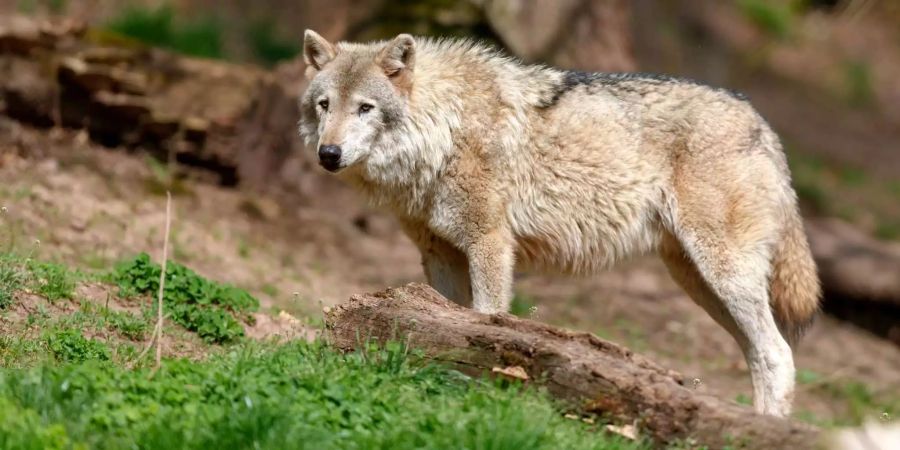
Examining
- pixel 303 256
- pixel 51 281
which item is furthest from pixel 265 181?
pixel 51 281

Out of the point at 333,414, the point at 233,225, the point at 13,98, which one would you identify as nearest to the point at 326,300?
the point at 233,225

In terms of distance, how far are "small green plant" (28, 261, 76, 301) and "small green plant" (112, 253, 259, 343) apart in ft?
1.35

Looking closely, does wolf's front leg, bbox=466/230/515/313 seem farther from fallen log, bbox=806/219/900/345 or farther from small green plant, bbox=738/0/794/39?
small green plant, bbox=738/0/794/39

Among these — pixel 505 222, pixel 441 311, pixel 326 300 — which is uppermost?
pixel 505 222

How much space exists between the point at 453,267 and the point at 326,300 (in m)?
2.85

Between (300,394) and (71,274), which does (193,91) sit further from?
(300,394)

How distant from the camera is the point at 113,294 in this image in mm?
7711

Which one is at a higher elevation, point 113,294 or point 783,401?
point 783,401

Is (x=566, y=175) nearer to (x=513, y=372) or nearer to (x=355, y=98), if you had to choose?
(x=355, y=98)

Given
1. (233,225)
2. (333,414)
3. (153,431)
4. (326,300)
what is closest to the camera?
(153,431)

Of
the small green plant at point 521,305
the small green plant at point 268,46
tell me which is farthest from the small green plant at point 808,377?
the small green plant at point 268,46

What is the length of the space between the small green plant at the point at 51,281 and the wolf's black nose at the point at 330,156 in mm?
2059

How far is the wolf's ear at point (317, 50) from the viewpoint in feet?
24.7

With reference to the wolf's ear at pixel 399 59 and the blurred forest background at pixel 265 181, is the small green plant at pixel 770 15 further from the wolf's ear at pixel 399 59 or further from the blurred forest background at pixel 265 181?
the wolf's ear at pixel 399 59
